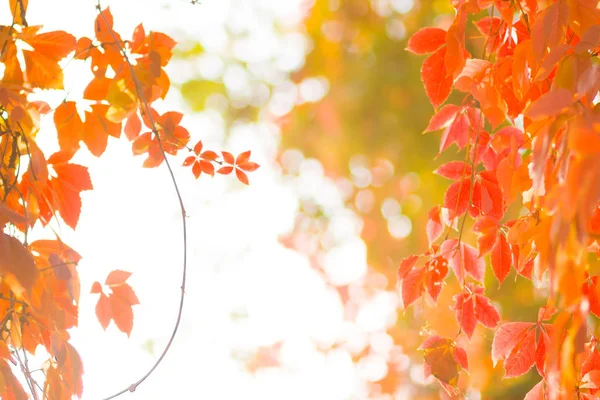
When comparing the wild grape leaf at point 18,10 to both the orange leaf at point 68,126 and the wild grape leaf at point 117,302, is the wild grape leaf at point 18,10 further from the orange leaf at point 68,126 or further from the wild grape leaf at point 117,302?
the wild grape leaf at point 117,302

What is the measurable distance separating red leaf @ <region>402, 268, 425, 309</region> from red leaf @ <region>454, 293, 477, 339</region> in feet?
0.23

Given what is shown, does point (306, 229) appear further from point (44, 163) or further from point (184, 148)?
point (44, 163)

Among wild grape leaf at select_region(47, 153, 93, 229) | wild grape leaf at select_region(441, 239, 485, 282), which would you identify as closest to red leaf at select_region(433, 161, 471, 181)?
wild grape leaf at select_region(441, 239, 485, 282)

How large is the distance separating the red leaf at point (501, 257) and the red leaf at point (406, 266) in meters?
0.13

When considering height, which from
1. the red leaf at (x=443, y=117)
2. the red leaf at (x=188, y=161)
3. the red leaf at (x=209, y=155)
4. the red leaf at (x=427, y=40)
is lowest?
the red leaf at (x=443, y=117)

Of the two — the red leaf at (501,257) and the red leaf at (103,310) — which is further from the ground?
the red leaf at (501,257)

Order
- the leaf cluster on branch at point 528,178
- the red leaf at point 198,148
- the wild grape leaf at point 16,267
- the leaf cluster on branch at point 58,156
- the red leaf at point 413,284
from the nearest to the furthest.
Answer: the leaf cluster on branch at point 528,178, the wild grape leaf at point 16,267, the leaf cluster on branch at point 58,156, the red leaf at point 413,284, the red leaf at point 198,148

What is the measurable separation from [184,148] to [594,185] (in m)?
0.82

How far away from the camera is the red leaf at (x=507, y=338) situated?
0.85 m

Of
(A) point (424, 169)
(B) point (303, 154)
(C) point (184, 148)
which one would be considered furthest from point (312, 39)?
(C) point (184, 148)

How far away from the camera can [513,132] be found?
2.92ft

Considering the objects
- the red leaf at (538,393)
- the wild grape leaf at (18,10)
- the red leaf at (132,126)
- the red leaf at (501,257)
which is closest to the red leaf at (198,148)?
the red leaf at (132,126)

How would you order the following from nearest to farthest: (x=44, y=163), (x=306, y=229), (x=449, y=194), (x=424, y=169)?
(x=44, y=163), (x=449, y=194), (x=424, y=169), (x=306, y=229)

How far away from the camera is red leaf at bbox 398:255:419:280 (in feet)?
3.16
